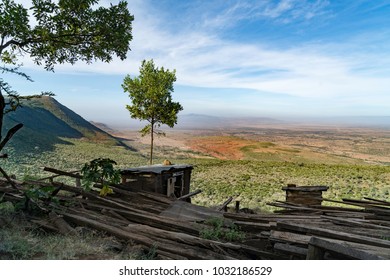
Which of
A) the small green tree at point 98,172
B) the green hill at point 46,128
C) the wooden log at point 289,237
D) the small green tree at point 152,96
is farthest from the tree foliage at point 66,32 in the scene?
the green hill at point 46,128

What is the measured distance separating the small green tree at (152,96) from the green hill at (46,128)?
23557 mm

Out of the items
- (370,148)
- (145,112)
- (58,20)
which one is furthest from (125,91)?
(370,148)

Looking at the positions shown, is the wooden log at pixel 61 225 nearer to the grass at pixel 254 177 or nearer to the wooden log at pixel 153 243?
the wooden log at pixel 153 243

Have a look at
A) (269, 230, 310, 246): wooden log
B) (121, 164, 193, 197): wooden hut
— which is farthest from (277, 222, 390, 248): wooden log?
(121, 164, 193, 197): wooden hut

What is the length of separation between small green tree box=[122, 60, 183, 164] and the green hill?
2356cm

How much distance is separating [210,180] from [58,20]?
26597 mm

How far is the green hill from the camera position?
43031 millimetres

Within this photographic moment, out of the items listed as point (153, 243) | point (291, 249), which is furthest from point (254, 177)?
point (153, 243)

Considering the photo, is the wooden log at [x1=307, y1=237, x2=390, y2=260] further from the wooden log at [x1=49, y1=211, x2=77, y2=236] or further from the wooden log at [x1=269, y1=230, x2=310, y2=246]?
the wooden log at [x1=49, y1=211, x2=77, y2=236]

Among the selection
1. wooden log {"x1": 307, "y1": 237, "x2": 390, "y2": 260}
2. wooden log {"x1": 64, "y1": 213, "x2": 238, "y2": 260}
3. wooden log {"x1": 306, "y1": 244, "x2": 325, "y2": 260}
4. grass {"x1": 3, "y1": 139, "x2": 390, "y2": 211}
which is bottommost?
grass {"x1": 3, "y1": 139, "x2": 390, "y2": 211}

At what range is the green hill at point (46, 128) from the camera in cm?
4303

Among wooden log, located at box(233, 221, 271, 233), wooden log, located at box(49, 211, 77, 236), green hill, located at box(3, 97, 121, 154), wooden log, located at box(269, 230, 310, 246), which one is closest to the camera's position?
wooden log, located at box(269, 230, 310, 246)
